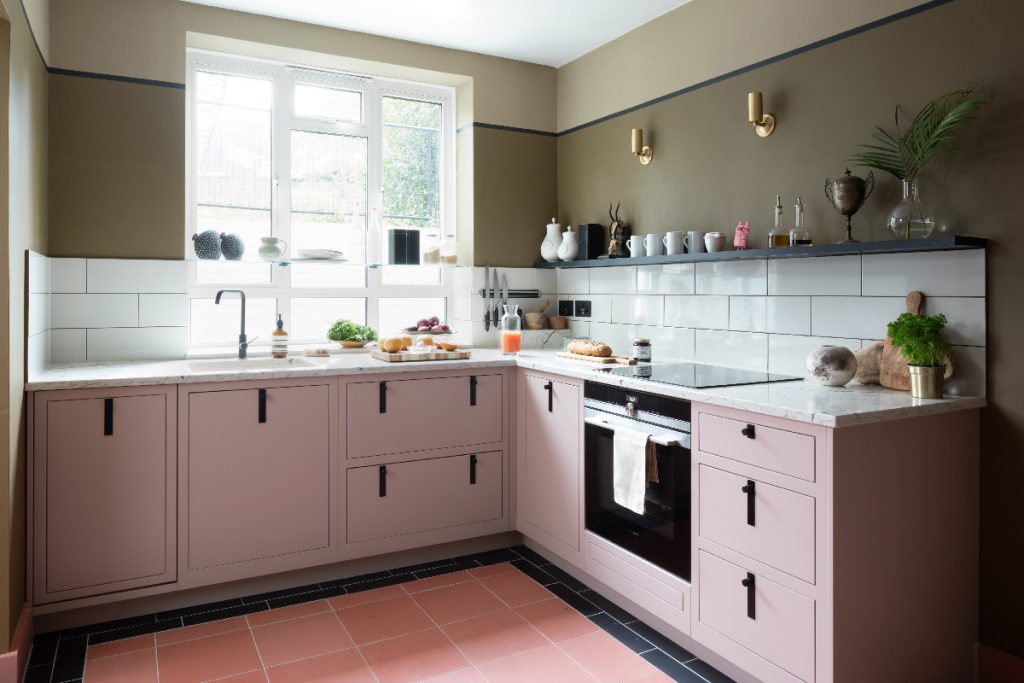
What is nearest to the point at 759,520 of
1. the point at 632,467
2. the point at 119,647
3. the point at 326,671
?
the point at 632,467

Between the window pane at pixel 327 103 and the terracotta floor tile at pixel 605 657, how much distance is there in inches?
115

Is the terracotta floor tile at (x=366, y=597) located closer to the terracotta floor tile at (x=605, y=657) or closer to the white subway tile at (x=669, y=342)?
the terracotta floor tile at (x=605, y=657)

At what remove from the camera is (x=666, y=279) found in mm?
3484

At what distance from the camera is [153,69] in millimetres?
3301

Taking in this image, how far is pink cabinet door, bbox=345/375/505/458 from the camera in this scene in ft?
10.3

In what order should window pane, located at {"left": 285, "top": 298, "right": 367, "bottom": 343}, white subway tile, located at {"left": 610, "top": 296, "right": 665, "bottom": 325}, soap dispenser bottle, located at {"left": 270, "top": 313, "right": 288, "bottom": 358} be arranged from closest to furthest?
soap dispenser bottle, located at {"left": 270, "top": 313, "right": 288, "bottom": 358} → white subway tile, located at {"left": 610, "top": 296, "right": 665, "bottom": 325} → window pane, located at {"left": 285, "top": 298, "right": 367, "bottom": 343}

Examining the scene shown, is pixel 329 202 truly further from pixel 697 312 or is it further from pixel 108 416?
pixel 697 312

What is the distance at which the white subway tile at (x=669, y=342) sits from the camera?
133 inches

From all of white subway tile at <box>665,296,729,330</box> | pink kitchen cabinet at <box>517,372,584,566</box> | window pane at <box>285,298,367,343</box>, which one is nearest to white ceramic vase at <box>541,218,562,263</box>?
white subway tile at <box>665,296,729,330</box>

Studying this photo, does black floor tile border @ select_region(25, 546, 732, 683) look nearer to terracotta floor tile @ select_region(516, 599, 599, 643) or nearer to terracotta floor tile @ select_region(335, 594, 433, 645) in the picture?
terracotta floor tile @ select_region(516, 599, 599, 643)

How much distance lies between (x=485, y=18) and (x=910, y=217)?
2224 millimetres

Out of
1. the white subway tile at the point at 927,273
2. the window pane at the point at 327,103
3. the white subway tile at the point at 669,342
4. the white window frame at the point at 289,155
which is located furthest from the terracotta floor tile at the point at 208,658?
the window pane at the point at 327,103

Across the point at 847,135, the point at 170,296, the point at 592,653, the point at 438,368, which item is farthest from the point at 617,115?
the point at 592,653

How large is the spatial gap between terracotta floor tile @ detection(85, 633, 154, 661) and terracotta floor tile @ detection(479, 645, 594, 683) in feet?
4.04
